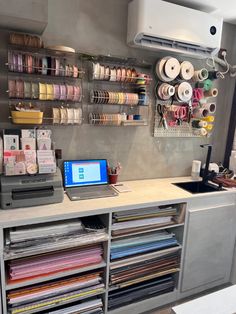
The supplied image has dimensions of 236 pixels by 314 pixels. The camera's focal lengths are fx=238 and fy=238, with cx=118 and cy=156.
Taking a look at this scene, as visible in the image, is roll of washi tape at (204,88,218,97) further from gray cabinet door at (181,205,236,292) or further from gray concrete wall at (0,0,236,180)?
gray cabinet door at (181,205,236,292)

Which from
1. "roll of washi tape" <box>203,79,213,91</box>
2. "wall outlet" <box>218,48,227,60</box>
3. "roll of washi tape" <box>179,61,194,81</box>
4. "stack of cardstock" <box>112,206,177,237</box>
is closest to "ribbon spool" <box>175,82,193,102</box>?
"roll of washi tape" <box>179,61,194,81</box>

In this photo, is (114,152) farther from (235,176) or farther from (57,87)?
(235,176)

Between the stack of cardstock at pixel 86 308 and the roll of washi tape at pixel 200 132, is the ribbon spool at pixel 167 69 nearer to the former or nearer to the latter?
the roll of washi tape at pixel 200 132

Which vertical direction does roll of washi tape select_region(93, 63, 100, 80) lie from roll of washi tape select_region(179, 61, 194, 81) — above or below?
below

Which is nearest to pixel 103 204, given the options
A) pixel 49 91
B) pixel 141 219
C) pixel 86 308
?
pixel 141 219

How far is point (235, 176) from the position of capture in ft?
7.86

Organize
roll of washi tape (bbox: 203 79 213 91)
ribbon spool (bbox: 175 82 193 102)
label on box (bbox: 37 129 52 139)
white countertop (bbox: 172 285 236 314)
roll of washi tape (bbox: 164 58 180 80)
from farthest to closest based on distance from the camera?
roll of washi tape (bbox: 203 79 213 91) < ribbon spool (bbox: 175 82 193 102) < roll of washi tape (bbox: 164 58 180 80) < label on box (bbox: 37 129 52 139) < white countertop (bbox: 172 285 236 314)

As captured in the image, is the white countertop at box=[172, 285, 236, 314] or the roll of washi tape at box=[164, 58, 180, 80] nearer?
the white countertop at box=[172, 285, 236, 314]

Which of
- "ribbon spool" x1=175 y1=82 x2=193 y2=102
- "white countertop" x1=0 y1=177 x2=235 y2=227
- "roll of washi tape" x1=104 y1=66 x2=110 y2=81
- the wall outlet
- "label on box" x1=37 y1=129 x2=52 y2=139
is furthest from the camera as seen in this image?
the wall outlet

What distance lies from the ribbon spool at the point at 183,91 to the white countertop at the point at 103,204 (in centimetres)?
78

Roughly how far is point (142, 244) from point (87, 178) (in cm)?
67

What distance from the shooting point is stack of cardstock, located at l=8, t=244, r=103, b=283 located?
1.42m

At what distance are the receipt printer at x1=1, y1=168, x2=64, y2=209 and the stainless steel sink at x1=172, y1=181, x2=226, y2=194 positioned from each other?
1137 millimetres

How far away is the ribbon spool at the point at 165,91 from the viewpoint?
2041 millimetres
